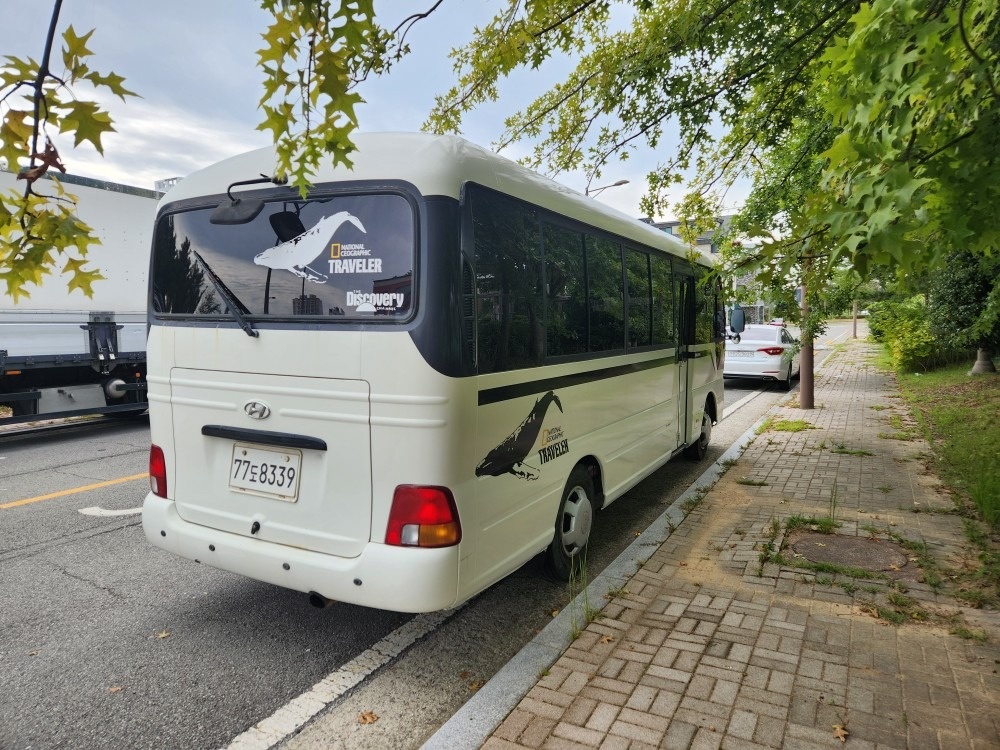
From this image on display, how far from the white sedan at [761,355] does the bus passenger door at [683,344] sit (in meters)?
9.01

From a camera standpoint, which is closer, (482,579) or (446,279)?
(446,279)

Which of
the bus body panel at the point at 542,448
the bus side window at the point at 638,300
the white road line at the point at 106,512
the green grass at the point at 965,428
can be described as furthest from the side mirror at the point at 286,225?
the green grass at the point at 965,428

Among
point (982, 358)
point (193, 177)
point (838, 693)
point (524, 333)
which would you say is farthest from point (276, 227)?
point (982, 358)

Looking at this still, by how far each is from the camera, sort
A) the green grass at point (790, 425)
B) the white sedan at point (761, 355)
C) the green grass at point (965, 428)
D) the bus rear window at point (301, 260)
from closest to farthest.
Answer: the bus rear window at point (301, 260) < the green grass at point (965, 428) < the green grass at point (790, 425) < the white sedan at point (761, 355)

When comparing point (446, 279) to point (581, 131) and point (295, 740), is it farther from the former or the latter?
point (581, 131)

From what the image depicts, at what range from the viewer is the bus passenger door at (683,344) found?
6.90 m

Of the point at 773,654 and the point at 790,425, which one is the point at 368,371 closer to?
the point at 773,654

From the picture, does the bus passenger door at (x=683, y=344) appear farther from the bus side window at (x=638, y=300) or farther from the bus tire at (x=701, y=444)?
the bus side window at (x=638, y=300)

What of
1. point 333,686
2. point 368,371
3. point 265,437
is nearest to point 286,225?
point 368,371

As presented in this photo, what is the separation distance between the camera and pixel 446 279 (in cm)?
310

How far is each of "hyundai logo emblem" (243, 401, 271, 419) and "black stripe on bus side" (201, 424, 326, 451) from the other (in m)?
0.08

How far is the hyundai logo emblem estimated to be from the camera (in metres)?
3.42

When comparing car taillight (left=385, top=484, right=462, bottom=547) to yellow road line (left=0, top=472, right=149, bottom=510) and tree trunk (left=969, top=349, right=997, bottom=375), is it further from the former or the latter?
tree trunk (left=969, top=349, right=997, bottom=375)

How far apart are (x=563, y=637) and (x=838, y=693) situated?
133 centimetres
